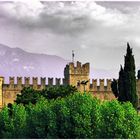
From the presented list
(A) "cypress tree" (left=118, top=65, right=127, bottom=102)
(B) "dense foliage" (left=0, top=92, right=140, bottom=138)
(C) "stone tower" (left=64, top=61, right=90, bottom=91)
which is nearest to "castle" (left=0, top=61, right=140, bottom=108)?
(C) "stone tower" (left=64, top=61, right=90, bottom=91)

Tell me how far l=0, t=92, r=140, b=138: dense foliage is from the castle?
35744 mm

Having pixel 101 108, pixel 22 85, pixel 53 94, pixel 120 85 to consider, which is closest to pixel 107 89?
pixel 22 85

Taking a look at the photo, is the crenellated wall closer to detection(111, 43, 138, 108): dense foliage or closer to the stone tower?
the stone tower

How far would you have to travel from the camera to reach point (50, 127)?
164ft

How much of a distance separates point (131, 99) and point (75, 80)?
26088 mm

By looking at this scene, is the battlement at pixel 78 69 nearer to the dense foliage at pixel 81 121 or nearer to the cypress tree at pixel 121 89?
the cypress tree at pixel 121 89

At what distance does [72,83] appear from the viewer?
9075 cm

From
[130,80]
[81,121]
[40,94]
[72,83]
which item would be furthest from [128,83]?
[72,83]

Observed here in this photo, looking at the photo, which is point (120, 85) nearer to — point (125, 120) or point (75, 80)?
point (125, 120)

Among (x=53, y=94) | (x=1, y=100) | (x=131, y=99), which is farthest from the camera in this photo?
(x=1, y=100)

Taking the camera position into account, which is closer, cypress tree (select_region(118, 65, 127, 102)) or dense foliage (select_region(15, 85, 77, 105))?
cypress tree (select_region(118, 65, 127, 102))

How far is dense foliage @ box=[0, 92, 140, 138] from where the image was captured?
160 ft

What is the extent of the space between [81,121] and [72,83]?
41482 mm

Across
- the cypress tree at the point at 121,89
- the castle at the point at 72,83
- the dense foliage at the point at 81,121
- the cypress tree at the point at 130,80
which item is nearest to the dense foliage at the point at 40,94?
Answer: the cypress tree at the point at 121,89
